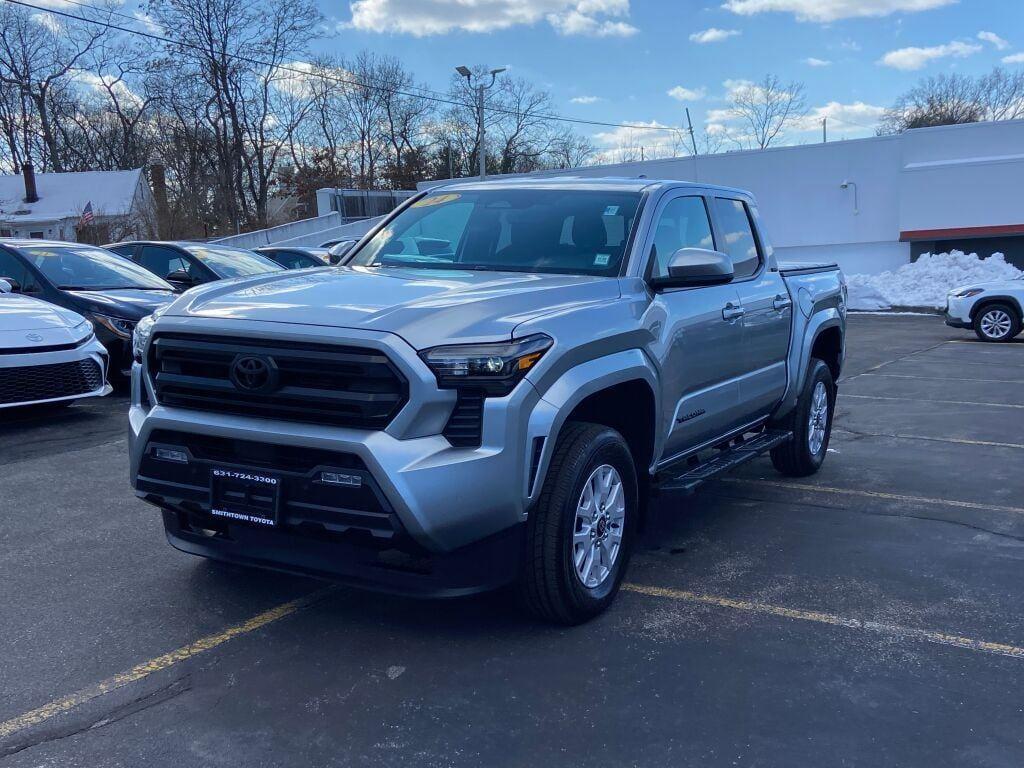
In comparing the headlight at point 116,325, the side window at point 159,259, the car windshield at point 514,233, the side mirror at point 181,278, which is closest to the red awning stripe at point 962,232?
the side window at point 159,259

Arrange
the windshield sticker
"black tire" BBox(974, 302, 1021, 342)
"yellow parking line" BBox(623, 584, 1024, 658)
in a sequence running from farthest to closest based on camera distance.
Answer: "black tire" BBox(974, 302, 1021, 342)
the windshield sticker
"yellow parking line" BBox(623, 584, 1024, 658)

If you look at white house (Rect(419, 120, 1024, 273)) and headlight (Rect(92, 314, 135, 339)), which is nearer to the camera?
headlight (Rect(92, 314, 135, 339))

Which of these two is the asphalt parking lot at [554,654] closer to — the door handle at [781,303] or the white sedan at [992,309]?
the door handle at [781,303]

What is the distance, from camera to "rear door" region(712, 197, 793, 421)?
569 centimetres

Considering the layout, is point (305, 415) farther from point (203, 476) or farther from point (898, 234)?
point (898, 234)

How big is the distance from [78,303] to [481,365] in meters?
7.71

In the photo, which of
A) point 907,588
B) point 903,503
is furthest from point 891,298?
point 907,588

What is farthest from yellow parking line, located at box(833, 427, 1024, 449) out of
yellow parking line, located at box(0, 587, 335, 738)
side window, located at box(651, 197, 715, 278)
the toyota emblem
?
the toyota emblem

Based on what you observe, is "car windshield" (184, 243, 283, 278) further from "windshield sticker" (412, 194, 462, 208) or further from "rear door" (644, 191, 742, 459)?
"rear door" (644, 191, 742, 459)

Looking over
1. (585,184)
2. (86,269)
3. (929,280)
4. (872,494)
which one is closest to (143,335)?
(585,184)

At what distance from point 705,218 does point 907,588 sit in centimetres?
239

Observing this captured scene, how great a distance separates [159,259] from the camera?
1327 centimetres

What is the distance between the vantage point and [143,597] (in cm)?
440

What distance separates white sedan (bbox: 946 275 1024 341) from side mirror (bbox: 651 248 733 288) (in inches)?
556
